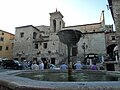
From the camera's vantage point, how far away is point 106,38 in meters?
33.5

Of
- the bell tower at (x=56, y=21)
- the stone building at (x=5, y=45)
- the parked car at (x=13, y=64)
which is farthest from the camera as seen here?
the stone building at (x=5, y=45)

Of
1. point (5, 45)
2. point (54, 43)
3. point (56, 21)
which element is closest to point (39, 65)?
point (54, 43)

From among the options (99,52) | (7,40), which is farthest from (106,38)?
(7,40)

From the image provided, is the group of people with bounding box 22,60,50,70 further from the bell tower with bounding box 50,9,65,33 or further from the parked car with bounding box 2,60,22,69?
the bell tower with bounding box 50,9,65,33

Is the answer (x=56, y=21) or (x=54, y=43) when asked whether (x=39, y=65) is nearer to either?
(x=54, y=43)

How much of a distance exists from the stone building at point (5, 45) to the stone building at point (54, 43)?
5.28 metres

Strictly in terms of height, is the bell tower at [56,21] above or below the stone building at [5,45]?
above

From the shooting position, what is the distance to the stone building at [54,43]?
109ft

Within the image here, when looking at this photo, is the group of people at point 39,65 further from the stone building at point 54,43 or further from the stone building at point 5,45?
the stone building at point 5,45

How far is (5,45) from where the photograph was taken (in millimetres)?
42688

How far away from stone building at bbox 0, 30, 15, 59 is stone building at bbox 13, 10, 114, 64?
5.28 metres

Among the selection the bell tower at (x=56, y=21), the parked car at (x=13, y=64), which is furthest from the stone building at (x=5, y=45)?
the parked car at (x=13, y=64)

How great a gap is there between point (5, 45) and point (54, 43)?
51.2ft

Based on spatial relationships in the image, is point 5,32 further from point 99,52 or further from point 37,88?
point 37,88
